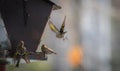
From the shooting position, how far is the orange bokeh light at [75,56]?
1645mm

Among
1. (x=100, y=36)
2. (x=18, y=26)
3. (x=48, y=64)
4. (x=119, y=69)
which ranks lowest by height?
(x=119, y=69)

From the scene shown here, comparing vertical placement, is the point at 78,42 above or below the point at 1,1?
below

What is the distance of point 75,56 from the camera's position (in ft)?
5.53

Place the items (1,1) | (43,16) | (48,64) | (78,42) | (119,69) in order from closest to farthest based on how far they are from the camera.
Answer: (1,1) < (43,16) < (48,64) < (78,42) < (119,69)

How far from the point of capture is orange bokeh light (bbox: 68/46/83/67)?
164 centimetres

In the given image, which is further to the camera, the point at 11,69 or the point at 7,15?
the point at 11,69

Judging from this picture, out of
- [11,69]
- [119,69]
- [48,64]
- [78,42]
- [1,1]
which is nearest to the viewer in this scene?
[1,1]

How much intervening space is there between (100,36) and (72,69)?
39 cm

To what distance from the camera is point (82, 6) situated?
1803 millimetres

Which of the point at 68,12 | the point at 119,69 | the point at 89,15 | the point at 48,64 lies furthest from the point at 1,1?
the point at 119,69

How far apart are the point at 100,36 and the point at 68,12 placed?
398 mm

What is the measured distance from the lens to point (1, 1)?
894mm

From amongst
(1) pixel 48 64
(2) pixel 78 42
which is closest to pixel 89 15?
(2) pixel 78 42

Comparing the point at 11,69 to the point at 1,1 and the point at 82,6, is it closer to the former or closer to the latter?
the point at 1,1
